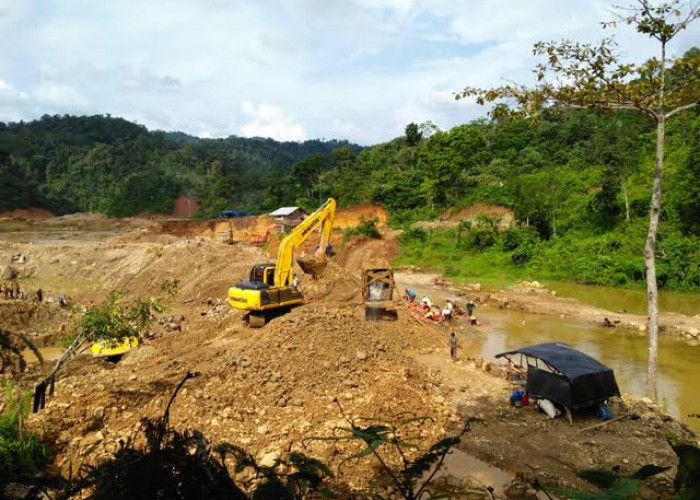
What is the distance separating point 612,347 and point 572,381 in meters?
9.76

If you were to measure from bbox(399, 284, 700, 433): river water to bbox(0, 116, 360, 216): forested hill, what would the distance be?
43.7 m

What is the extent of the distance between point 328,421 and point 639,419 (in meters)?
6.21

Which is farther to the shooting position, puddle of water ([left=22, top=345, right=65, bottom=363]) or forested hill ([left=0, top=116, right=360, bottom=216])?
forested hill ([left=0, top=116, right=360, bottom=216])

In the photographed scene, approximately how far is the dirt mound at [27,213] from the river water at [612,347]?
7071 centimetres

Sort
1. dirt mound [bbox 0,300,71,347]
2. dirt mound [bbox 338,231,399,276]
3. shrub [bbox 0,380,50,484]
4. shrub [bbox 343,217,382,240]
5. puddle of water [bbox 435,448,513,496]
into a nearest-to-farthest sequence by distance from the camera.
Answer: shrub [bbox 0,380,50,484]
puddle of water [bbox 435,448,513,496]
dirt mound [bbox 0,300,71,347]
dirt mound [bbox 338,231,399,276]
shrub [bbox 343,217,382,240]

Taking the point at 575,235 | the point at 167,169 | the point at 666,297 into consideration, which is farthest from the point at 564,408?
the point at 167,169

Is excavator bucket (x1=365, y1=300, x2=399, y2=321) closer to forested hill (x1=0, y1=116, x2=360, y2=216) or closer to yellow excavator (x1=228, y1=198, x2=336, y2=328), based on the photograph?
yellow excavator (x1=228, y1=198, x2=336, y2=328)

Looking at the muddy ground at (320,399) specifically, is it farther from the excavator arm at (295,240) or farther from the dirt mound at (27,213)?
Result: the dirt mound at (27,213)

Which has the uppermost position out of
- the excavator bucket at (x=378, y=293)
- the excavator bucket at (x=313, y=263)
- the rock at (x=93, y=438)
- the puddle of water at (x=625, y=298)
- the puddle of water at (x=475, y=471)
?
the excavator bucket at (x=313, y=263)

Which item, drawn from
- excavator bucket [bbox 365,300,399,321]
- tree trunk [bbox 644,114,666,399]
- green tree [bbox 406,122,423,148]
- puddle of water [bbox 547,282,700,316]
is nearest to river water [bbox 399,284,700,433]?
tree trunk [bbox 644,114,666,399]

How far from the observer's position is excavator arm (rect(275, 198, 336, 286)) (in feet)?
52.9

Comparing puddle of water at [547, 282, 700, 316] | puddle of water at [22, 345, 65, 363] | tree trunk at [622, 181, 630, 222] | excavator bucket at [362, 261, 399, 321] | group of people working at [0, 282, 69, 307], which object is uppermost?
tree trunk at [622, 181, 630, 222]

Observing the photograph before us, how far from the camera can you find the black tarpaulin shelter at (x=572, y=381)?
957 cm

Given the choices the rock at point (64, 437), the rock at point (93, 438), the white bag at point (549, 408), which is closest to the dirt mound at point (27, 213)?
the rock at point (64, 437)
